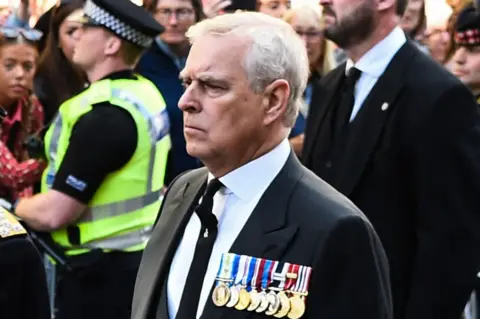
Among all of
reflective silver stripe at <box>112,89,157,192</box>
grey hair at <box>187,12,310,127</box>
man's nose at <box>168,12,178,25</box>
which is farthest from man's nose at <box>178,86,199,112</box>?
man's nose at <box>168,12,178,25</box>

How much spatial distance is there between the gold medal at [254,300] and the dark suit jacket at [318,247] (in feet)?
0.05

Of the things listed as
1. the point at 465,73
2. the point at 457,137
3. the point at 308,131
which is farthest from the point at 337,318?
the point at 465,73

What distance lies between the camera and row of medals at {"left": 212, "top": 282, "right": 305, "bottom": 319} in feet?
8.87

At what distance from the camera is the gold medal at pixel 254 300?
274 centimetres

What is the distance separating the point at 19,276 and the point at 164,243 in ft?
1.28

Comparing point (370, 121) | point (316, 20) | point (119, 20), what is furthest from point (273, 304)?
point (316, 20)

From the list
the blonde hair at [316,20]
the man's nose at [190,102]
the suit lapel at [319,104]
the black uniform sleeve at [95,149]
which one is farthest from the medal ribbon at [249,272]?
the blonde hair at [316,20]

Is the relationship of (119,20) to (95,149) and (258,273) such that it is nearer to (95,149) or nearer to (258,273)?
(95,149)

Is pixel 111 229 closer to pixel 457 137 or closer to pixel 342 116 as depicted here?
pixel 342 116

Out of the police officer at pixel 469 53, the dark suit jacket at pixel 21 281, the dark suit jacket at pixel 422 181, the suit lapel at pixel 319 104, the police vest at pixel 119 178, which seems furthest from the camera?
the police officer at pixel 469 53

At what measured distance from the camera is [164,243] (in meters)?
3.03

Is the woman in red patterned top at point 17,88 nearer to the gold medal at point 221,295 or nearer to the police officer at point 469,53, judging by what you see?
the police officer at point 469,53

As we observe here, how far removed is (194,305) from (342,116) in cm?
166

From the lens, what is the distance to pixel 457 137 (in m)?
4.02
